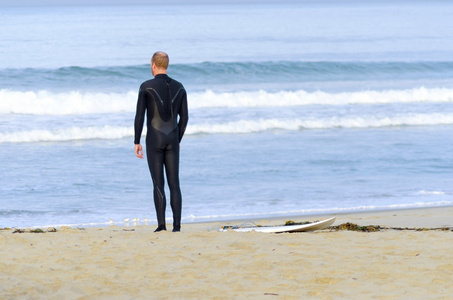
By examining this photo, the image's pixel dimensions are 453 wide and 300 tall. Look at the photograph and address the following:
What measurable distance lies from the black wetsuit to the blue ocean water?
85.1 inches

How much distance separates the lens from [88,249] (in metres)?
6.12

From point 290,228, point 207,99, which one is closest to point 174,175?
point 290,228

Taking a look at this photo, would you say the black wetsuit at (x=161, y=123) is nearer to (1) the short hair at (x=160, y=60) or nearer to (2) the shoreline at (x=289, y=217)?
(1) the short hair at (x=160, y=60)

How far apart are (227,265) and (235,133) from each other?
1215 centimetres

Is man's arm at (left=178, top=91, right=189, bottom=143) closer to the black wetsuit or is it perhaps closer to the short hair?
the black wetsuit

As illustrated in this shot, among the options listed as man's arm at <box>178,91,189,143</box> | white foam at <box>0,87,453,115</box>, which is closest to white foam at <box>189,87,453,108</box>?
white foam at <box>0,87,453,115</box>

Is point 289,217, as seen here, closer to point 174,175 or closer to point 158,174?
point 174,175

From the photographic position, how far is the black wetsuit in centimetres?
695

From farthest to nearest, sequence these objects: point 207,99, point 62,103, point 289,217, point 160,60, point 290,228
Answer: point 207,99 → point 62,103 → point 289,217 → point 290,228 → point 160,60

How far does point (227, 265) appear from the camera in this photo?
5672 millimetres

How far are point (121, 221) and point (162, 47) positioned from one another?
34.3 meters

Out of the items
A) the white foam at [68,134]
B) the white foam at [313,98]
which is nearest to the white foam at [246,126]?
the white foam at [68,134]

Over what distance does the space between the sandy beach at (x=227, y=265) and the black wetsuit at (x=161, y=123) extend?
632mm

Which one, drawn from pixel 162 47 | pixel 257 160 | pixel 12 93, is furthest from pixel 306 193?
pixel 162 47
